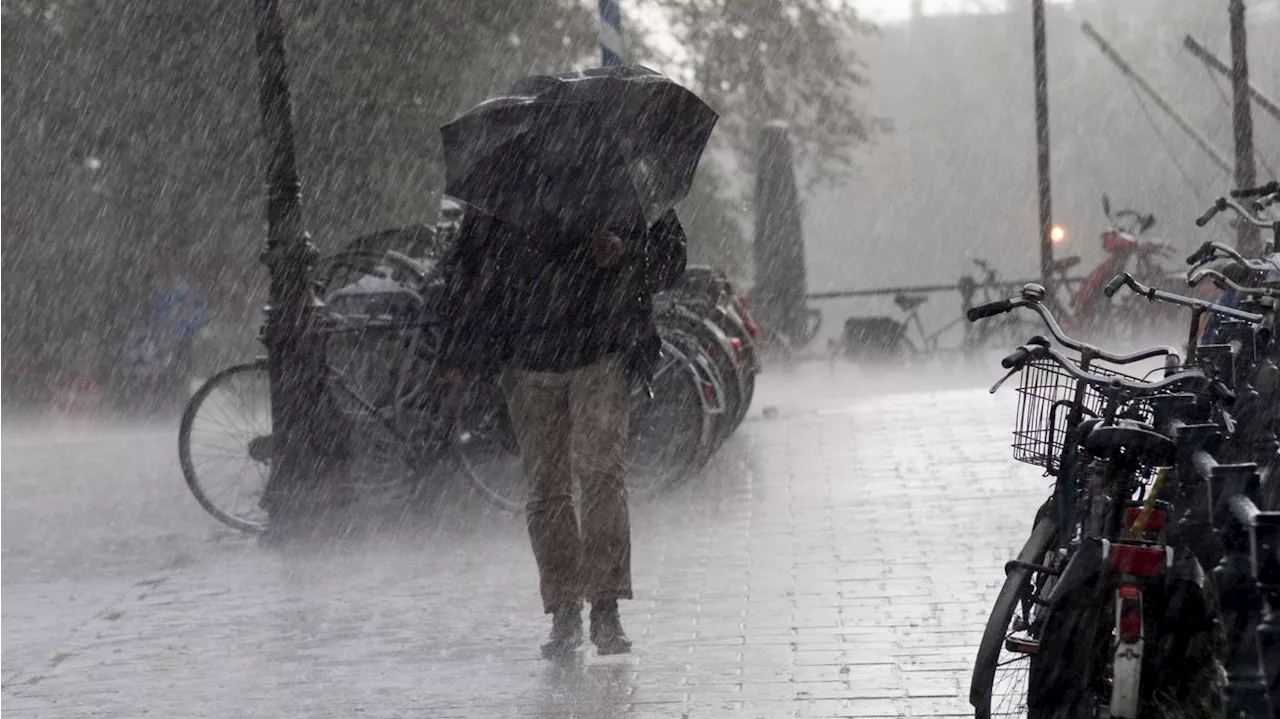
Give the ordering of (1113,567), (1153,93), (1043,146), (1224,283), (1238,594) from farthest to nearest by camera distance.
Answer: (1153,93), (1043,146), (1224,283), (1113,567), (1238,594)

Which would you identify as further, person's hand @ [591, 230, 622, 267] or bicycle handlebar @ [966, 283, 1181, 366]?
person's hand @ [591, 230, 622, 267]

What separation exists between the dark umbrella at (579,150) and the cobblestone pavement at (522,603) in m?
1.52

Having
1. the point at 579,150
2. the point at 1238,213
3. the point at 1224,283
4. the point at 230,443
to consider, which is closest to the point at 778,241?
the point at 230,443

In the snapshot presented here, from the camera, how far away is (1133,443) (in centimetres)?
443

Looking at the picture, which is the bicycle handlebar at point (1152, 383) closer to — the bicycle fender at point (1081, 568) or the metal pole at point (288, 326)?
the bicycle fender at point (1081, 568)

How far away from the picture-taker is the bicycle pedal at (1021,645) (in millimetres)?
4688

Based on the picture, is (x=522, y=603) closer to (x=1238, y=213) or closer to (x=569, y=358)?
(x=569, y=358)

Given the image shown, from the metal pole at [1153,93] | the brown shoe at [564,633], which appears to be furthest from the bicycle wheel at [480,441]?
the metal pole at [1153,93]

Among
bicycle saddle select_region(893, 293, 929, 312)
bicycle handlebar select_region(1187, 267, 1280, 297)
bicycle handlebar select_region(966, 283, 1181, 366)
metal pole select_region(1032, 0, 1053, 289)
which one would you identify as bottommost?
bicycle saddle select_region(893, 293, 929, 312)

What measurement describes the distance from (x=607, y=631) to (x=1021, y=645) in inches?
93.7

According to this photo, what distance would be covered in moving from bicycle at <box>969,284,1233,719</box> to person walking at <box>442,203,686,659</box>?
2.29 meters

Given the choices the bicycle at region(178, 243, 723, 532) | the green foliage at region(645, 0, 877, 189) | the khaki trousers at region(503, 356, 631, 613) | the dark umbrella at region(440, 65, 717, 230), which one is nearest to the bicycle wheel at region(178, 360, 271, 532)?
the bicycle at region(178, 243, 723, 532)

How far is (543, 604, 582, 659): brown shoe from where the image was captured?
6883 millimetres

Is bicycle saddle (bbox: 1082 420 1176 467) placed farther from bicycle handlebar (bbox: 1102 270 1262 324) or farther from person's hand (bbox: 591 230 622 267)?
person's hand (bbox: 591 230 622 267)
